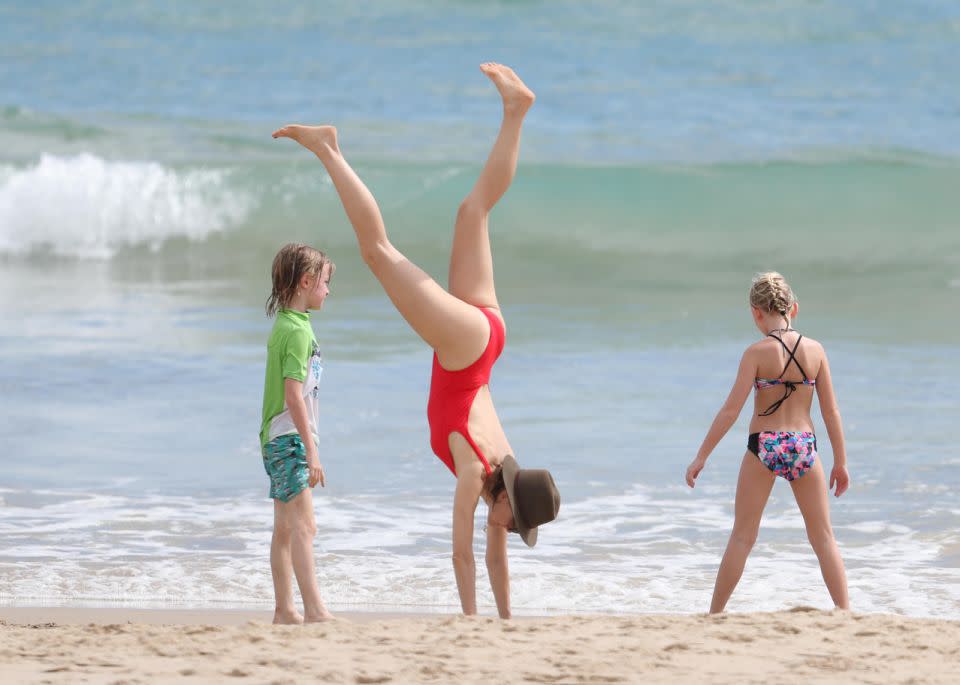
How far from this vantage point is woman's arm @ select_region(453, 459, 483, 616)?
16.5 feet

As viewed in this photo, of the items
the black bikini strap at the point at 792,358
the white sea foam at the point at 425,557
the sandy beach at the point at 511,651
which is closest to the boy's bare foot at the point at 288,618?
the sandy beach at the point at 511,651

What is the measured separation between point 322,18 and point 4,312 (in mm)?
20056

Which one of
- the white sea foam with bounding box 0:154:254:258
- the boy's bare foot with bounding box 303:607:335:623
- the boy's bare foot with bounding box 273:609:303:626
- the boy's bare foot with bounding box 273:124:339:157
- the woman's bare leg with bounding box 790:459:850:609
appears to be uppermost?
the white sea foam with bounding box 0:154:254:258

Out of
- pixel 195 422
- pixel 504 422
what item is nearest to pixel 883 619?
pixel 504 422

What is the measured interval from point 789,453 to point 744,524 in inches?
13.0

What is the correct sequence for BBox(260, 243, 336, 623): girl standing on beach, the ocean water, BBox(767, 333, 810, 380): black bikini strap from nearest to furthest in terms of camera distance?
BBox(260, 243, 336, 623): girl standing on beach → BBox(767, 333, 810, 380): black bikini strap → the ocean water

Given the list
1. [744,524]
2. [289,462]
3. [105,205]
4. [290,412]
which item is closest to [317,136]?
[290,412]

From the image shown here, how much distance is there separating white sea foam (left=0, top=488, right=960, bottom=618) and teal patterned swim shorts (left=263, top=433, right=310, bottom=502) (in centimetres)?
104

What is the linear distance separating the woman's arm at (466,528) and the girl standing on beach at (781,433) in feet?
3.00

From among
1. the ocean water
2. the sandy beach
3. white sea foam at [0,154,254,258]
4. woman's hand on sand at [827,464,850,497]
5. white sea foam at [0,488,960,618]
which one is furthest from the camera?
white sea foam at [0,154,254,258]

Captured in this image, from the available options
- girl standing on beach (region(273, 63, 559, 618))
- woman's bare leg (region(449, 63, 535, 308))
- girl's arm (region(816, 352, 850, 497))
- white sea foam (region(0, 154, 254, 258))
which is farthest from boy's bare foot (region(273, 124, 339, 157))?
white sea foam (region(0, 154, 254, 258))

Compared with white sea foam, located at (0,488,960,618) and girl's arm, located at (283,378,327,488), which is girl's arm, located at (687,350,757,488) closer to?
white sea foam, located at (0,488,960,618)

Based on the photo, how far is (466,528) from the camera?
5.03 meters

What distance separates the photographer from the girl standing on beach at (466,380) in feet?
16.5
